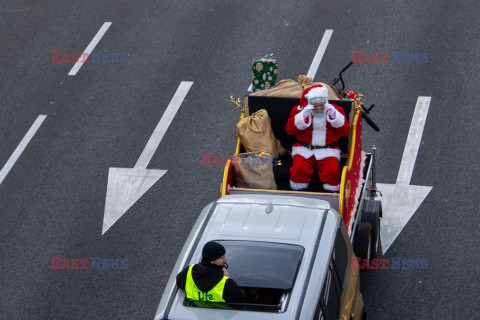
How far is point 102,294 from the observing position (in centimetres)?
1028

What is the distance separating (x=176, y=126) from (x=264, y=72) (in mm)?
2972

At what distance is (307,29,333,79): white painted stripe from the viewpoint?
14070 millimetres

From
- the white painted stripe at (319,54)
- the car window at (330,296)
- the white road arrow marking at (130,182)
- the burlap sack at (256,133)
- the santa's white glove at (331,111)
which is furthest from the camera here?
the white painted stripe at (319,54)

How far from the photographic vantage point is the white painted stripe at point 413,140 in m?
11.8

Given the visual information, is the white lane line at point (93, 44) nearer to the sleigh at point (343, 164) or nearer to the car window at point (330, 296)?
the sleigh at point (343, 164)

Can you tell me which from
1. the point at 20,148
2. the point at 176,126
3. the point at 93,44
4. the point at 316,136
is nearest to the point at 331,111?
the point at 316,136

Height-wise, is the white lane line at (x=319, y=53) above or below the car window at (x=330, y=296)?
below

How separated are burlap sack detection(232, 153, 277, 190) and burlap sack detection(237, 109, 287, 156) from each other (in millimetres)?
281

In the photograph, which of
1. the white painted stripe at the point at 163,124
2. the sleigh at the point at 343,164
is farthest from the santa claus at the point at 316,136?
the white painted stripe at the point at 163,124

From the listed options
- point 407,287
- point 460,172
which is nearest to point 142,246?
point 407,287

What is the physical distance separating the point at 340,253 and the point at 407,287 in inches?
94.8

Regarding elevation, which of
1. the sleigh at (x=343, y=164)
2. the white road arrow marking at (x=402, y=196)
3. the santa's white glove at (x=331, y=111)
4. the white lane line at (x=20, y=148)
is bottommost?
the white lane line at (x=20, y=148)

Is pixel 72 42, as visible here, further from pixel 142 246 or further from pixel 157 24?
pixel 142 246

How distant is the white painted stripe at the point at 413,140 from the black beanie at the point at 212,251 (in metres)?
5.19
